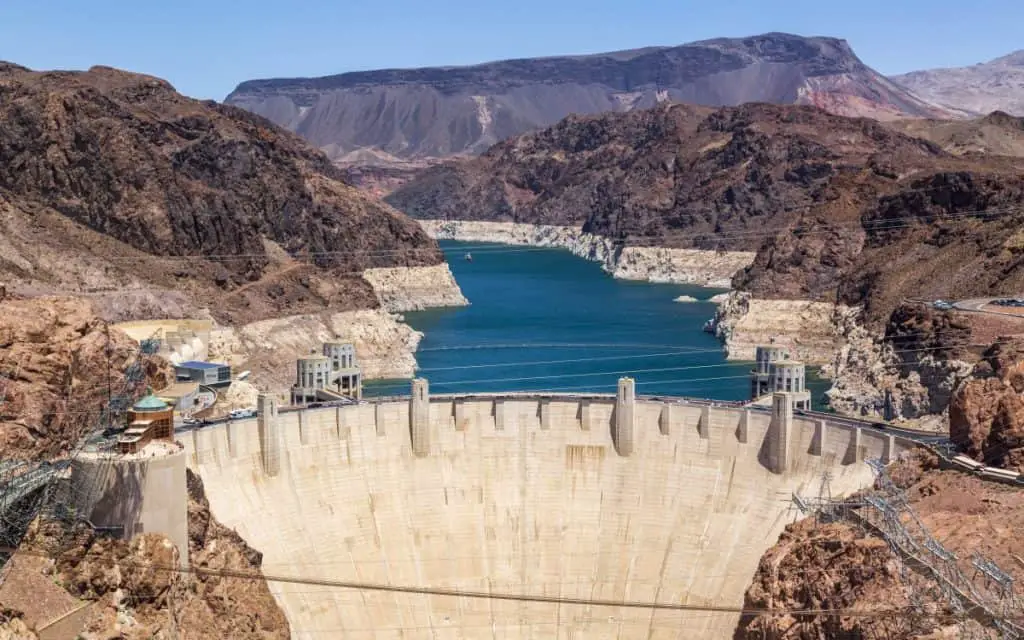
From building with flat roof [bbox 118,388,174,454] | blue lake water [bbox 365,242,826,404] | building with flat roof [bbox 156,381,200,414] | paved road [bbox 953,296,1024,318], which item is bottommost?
blue lake water [bbox 365,242,826,404]

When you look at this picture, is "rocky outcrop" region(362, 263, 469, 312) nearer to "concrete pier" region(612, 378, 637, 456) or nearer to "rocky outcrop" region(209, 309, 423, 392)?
"rocky outcrop" region(209, 309, 423, 392)

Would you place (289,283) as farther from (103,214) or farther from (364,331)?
(103,214)

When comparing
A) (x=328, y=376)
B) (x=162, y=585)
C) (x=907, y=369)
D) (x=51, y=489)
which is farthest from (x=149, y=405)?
(x=907, y=369)

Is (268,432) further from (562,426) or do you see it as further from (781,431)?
(781,431)

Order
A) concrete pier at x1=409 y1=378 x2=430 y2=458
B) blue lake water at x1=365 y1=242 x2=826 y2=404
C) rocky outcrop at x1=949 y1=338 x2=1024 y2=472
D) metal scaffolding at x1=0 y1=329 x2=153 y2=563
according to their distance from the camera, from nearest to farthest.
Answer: metal scaffolding at x1=0 y1=329 x2=153 y2=563
rocky outcrop at x1=949 y1=338 x2=1024 y2=472
concrete pier at x1=409 y1=378 x2=430 y2=458
blue lake water at x1=365 y1=242 x2=826 y2=404

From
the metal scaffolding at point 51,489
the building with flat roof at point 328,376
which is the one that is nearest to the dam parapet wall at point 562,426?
the metal scaffolding at point 51,489

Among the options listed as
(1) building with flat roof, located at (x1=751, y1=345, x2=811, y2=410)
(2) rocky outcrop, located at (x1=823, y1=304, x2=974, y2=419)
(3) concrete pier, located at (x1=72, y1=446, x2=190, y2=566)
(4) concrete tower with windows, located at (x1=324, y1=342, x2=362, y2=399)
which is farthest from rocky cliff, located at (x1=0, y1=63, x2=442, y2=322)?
(3) concrete pier, located at (x1=72, y1=446, x2=190, y2=566)

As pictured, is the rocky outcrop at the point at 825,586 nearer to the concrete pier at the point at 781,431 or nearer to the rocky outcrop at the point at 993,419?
the concrete pier at the point at 781,431
